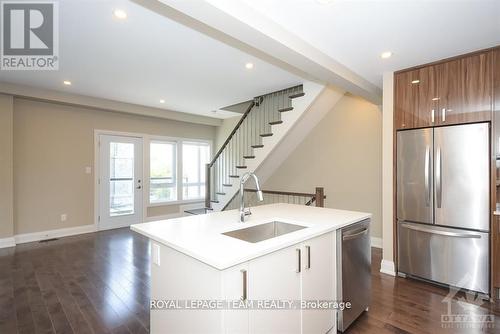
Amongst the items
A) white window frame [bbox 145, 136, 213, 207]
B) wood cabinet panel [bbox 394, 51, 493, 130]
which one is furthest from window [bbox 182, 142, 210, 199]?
wood cabinet panel [bbox 394, 51, 493, 130]

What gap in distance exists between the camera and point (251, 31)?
2.06m

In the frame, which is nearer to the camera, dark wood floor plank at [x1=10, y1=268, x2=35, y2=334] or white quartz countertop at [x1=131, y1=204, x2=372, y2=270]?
white quartz countertop at [x1=131, y1=204, x2=372, y2=270]

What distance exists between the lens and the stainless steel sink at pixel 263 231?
77.6 inches

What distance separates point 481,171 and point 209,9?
304 cm

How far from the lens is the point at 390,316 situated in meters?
2.31

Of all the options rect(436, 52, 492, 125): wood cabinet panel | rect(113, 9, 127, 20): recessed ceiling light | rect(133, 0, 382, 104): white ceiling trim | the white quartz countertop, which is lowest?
the white quartz countertop

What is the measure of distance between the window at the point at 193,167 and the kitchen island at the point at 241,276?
4.89 meters

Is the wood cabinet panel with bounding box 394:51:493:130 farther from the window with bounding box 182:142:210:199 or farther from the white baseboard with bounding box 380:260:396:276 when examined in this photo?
the window with bounding box 182:142:210:199

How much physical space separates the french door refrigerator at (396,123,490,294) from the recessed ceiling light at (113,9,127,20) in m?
3.30

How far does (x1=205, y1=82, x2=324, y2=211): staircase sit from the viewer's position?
4.04 m

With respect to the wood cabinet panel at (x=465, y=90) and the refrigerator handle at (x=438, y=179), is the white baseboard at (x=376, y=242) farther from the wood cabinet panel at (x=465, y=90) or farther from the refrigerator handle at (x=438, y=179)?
the wood cabinet panel at (x=465, y=90)

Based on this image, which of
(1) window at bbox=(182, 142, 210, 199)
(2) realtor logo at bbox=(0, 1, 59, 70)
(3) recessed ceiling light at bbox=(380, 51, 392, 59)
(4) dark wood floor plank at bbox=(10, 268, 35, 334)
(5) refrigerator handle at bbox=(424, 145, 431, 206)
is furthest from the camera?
(1) window at bbox=(182, 142, 210, 199)

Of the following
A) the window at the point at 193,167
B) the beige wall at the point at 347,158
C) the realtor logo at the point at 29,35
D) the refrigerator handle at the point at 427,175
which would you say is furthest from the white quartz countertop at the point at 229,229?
the window at the point at 193,167

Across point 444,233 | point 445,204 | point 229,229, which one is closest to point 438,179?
point 445,204
